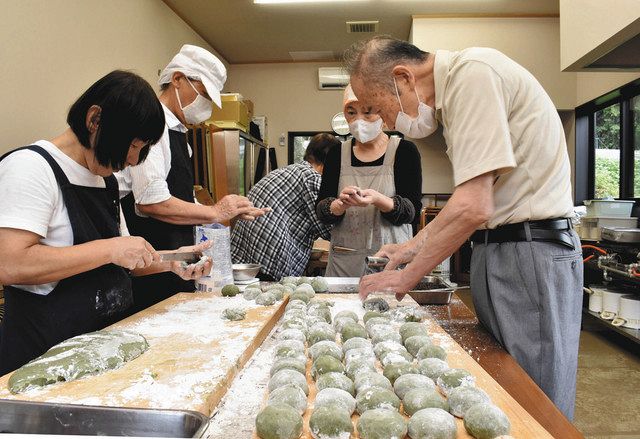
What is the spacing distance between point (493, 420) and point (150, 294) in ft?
5.43

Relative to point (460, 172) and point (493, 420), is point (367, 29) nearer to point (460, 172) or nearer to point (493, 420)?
point (460, 172)

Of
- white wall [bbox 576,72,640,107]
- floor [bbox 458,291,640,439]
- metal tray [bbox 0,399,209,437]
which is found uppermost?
white wall [bbox 576,72,640,107]

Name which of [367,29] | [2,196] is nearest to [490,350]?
[2,196]

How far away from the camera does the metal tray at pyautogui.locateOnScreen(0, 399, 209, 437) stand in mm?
772

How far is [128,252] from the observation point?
4.39ft

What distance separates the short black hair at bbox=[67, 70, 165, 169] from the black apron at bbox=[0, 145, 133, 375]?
0.12 metres

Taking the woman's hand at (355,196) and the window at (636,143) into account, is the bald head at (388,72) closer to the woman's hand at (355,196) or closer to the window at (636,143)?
the woman's hand at (355,196)

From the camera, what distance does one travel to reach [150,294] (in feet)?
6.90

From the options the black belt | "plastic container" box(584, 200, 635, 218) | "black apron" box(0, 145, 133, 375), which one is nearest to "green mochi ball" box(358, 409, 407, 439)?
the black belt

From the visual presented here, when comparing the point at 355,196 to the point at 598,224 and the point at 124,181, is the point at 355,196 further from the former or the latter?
the point at 598,224

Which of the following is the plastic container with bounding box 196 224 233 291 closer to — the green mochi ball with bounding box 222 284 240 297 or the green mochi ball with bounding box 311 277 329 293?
the green mochi ball with bounding box 222 284 240 297

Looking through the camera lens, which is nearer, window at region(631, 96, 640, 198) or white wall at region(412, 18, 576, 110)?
window at region(631, 96, 640, 198)

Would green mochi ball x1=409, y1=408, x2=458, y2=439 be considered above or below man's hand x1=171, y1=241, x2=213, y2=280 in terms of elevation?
below

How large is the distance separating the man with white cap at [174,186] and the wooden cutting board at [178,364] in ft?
1.45
